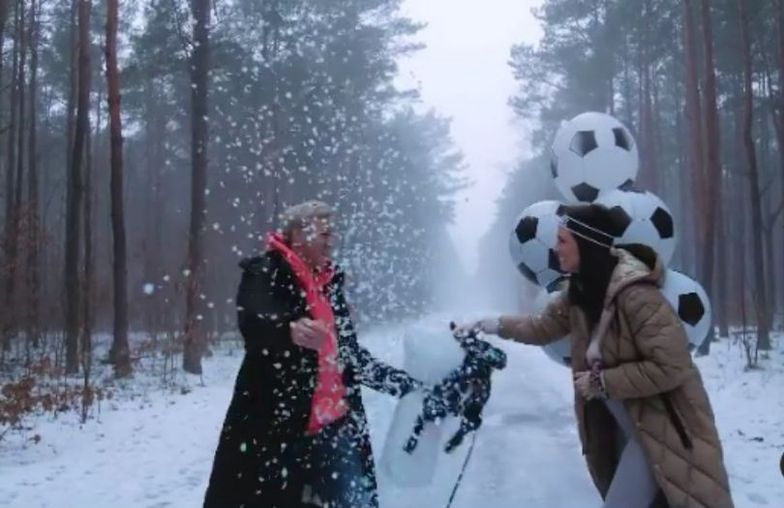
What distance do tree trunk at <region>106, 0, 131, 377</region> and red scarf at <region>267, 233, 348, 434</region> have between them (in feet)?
42.6

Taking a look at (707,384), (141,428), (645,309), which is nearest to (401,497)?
(645,309)

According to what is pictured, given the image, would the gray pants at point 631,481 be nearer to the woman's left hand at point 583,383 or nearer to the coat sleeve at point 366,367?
the woman's left hand at point 583,383

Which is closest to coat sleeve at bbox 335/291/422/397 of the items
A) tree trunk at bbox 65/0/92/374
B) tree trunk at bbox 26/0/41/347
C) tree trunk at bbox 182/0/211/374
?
tree trunk at bbox 26/0/41/347

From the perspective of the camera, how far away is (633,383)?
130 inches

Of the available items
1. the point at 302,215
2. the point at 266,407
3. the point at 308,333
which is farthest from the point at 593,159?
the point at 266,407

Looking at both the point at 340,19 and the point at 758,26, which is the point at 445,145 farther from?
the point at 758,26

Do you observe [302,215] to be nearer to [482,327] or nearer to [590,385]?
[482,327]

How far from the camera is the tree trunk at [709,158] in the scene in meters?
18.0

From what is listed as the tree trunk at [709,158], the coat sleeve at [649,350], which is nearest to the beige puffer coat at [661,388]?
the coat sleeve at [649,350]

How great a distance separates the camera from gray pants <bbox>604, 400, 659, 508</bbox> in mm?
3383

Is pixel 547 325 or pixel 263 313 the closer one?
pixel 263 313

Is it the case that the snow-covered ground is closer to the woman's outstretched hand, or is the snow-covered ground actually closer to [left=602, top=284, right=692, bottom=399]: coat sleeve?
the woman's outstretched hand

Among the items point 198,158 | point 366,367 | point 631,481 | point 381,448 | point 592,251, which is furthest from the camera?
point 198,158

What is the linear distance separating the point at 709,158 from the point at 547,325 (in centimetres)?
1535
